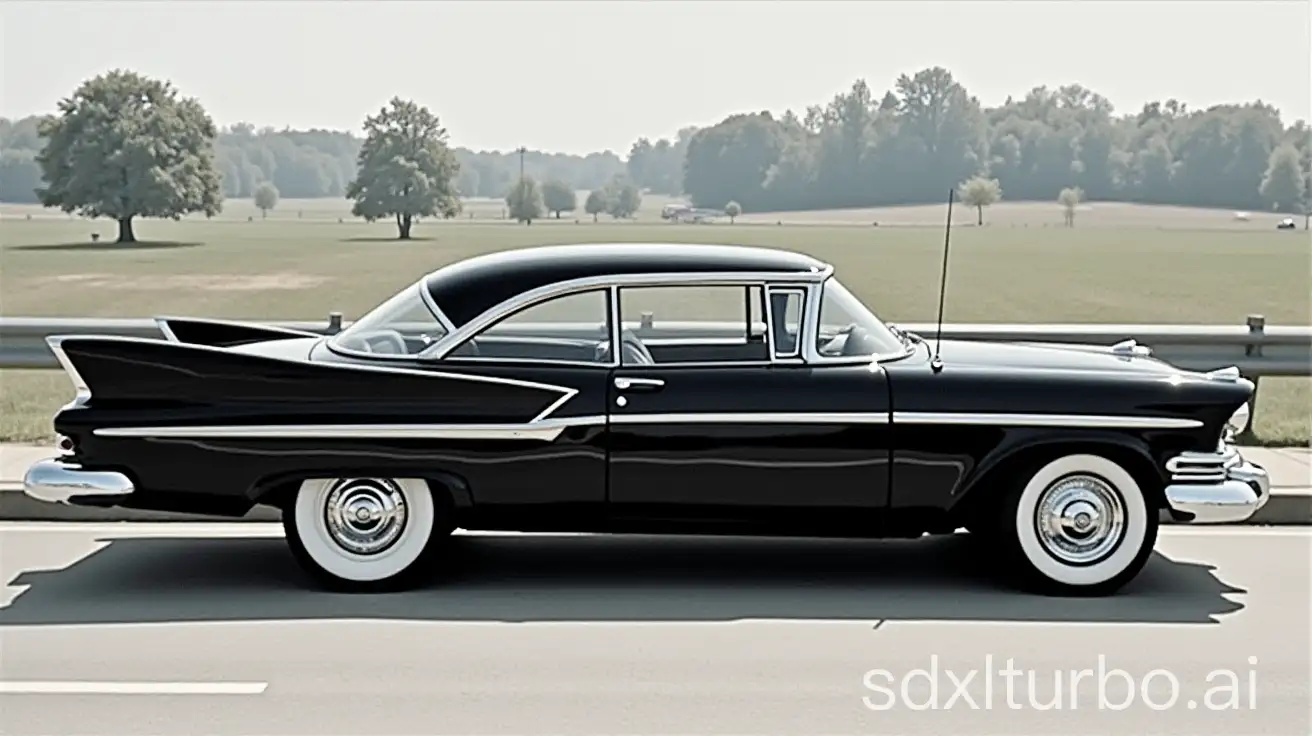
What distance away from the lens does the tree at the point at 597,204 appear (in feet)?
522

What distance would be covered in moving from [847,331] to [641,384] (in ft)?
3.18

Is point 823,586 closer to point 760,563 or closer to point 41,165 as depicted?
point 760,563

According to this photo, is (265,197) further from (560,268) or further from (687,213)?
(560,268)

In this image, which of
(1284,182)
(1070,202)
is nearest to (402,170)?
(1070,202)

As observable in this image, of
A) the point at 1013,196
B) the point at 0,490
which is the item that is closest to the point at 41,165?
the point at 0,490

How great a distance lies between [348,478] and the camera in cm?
615

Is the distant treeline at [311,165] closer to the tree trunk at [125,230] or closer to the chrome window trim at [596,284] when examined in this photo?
the tree trunk at [125,230]

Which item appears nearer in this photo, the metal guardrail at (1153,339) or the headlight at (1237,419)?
the headlight at (1237,419)

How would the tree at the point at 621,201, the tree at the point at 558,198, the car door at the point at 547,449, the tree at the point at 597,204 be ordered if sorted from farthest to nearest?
the tree at the point at 597,204 < the tree at the point at 621,201 < the tree at the point at 558,198 < the car door at the point at 547,449

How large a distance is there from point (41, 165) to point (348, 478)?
325 ft

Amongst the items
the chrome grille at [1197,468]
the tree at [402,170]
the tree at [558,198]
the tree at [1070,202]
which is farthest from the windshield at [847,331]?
the tree at [1070,202]

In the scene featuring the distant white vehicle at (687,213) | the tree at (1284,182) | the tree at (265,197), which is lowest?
the distant white vehicle at (687,213)

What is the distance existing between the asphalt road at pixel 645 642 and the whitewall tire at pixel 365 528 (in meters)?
0.12

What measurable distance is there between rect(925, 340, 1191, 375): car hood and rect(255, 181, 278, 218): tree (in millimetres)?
148207
